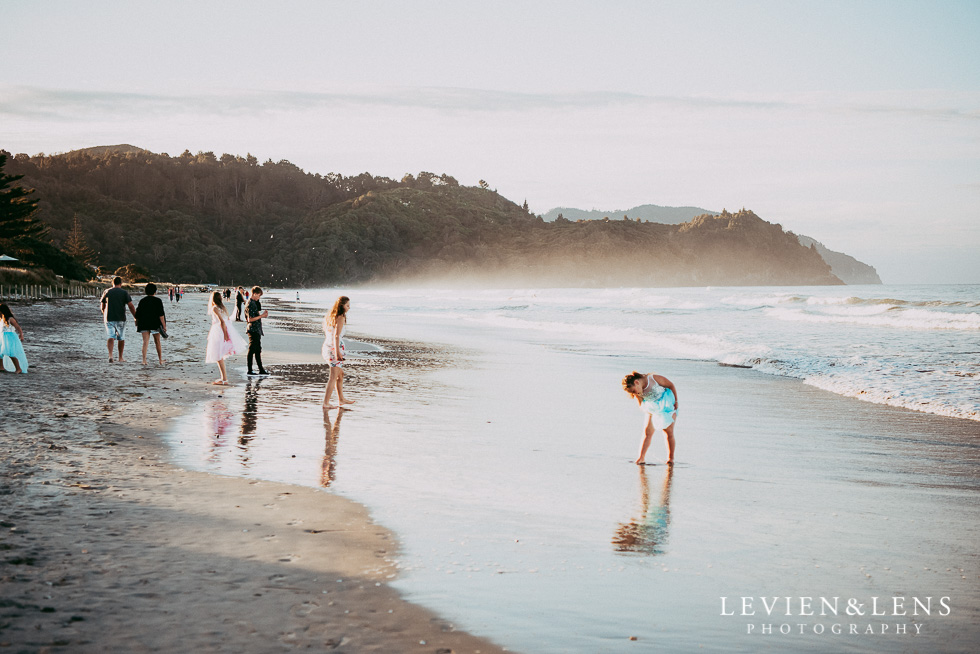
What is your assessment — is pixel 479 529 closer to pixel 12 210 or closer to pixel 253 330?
pixel 253 330

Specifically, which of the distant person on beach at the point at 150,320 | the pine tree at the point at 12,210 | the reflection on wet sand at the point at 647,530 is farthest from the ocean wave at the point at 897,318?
the pine tree at the point at 12,210

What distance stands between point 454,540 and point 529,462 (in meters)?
2.79

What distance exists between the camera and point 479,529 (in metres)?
5.67

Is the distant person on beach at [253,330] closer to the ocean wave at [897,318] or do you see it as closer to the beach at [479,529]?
the beach at [479,529]

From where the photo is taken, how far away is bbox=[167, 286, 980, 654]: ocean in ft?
13.9

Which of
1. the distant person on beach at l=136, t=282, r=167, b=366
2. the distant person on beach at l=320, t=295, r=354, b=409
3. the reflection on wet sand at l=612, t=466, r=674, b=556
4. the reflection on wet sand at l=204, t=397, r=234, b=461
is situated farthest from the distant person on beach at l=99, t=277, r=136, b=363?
the reflection on wet sand at l=612, t=466, r=674, b=556

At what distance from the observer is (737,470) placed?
798cm

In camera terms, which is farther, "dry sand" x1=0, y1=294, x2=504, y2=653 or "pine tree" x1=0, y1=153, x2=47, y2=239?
"pine tree" x1=0, y1=153, x2=47, y2=239

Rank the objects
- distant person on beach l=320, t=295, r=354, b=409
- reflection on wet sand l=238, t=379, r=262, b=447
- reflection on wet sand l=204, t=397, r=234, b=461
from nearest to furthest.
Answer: reflection on wet sand l=204, t=397, r=234, b=461 < reflection on wet sand l=238, t=379, r=262, b=447 < distant person on beach l=320, t=295, r=354, b=409

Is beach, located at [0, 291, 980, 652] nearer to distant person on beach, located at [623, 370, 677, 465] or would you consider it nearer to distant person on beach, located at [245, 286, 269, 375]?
distant person on beach, located at [623, 370, 677, 465]

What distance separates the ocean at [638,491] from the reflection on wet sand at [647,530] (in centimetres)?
3

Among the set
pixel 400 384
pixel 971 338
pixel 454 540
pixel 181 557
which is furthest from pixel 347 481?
pixel 971 338

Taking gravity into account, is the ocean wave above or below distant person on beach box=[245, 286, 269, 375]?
above

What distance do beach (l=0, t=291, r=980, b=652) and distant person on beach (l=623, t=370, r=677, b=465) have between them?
0.98 ft
